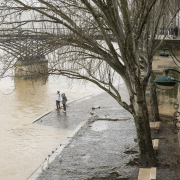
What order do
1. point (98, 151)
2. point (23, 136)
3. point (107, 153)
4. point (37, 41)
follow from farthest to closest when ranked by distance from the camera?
point (23, 136)
point (98, 151)
point (107, 153)
point (37, 41)

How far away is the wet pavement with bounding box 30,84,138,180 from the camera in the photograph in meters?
9.18

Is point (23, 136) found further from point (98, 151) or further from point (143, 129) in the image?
point (143, 129)

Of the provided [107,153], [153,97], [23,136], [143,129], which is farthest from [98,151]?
[23,136]

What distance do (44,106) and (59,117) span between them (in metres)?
5.39

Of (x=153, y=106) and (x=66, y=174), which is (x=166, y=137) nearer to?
(x=153, y=106)

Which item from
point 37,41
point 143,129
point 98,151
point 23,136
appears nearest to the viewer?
point 37,41

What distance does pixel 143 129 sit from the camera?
902 centimetres

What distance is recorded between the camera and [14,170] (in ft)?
37.1

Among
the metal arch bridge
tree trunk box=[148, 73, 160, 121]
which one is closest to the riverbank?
tree trunk box=[148, 73, 160, 121]

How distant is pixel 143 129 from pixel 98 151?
258 centimetres

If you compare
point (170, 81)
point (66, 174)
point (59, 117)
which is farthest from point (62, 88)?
point (170, 81)

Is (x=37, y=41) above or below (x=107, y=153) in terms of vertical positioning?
above

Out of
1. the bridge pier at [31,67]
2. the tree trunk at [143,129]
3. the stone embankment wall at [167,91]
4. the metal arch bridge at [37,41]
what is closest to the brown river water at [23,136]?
the bridge pier at [31,67]

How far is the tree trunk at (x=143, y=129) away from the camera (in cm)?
886
